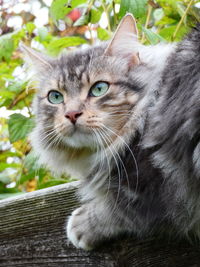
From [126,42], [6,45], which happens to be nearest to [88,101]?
[126,42]

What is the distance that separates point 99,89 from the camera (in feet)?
5.16

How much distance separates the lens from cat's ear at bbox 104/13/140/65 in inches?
60.6

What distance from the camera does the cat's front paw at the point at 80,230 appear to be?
1.29m

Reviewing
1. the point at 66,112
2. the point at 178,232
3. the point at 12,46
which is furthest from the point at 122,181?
the point at 12,46

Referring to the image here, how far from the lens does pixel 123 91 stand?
153 cm

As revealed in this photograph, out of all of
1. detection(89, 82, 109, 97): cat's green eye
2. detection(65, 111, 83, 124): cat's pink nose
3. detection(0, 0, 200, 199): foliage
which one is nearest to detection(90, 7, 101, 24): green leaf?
detection(0, 0, 200, 199): foliage

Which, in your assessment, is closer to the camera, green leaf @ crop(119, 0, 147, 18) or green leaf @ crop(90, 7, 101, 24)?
green leaf @ crop(119, 0, 147, 18)

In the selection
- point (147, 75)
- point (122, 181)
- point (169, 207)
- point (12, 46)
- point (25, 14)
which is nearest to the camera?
point (169, 207)

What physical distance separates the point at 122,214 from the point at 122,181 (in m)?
0.09

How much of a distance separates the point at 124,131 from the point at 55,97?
1.16 feet

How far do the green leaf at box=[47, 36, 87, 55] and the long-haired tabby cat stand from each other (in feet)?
0.65

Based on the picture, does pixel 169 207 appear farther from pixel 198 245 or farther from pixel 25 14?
pixel 25 14

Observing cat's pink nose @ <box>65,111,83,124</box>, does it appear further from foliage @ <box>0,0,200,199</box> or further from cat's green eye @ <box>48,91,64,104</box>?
foliage @ <box>0,0,200,199</box>

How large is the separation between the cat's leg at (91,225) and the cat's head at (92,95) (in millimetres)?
214
